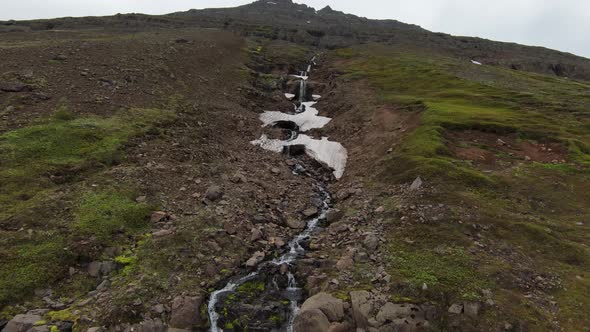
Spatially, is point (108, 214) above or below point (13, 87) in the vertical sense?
below

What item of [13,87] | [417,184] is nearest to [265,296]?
[417,184]

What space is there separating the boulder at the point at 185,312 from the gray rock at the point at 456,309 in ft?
36.6

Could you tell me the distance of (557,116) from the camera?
50781 millimetres

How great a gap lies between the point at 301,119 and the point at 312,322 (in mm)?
42936

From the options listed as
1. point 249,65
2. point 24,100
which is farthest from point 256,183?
point 249,65

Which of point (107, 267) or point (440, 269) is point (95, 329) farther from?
point (440, 269)

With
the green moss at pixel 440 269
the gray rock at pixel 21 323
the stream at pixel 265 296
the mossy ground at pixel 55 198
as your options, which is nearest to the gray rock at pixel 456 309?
the green moss at pixel 440 269

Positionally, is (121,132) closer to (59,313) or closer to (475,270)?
(59,313)

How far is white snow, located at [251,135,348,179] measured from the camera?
4194 cm

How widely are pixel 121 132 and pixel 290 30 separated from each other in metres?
142

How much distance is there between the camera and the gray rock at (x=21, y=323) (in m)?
16.1

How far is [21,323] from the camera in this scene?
16250 millimetres

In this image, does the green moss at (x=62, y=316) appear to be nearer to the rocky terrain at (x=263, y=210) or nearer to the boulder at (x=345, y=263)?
the rocky terrain at (x=263, y=210)

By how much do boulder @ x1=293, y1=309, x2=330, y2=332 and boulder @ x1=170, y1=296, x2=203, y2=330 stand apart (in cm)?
450
